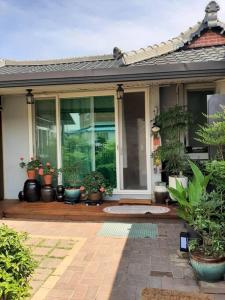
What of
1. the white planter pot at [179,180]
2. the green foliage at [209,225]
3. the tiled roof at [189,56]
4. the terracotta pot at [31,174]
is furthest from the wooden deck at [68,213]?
the tiled roof at [189,56]

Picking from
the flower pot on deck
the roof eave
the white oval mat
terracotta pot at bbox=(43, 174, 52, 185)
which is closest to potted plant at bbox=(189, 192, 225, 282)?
the white oval mat

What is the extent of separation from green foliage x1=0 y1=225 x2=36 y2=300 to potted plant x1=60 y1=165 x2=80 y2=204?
431 centimetres

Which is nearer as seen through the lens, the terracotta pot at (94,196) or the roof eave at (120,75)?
the roof eave at (120,75)

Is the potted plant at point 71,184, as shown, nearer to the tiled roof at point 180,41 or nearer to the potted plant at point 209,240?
the tiled roof at point 180,41

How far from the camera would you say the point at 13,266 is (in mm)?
2055

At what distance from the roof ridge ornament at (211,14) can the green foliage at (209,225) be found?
5.65 metres

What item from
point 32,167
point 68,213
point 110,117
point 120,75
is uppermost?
point 120,75

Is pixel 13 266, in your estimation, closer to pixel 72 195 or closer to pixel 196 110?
pixel 72 195

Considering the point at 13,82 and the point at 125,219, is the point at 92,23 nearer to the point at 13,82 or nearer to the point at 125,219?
the point at 13,82

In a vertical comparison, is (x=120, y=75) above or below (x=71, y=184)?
above

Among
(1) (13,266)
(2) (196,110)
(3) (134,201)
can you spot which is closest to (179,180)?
(3) (134,201)

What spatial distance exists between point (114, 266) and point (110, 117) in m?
3.99

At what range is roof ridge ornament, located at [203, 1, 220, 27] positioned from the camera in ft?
24.3

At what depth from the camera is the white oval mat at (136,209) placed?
578 centimetres
